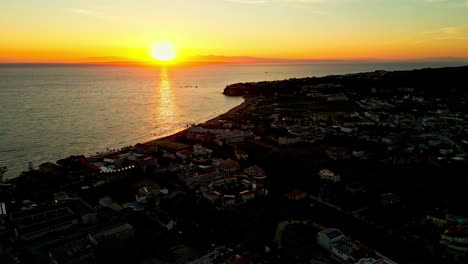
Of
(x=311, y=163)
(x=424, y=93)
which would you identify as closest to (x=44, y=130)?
(x=311, y=163)

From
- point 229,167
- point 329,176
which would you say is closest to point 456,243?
point 329,176

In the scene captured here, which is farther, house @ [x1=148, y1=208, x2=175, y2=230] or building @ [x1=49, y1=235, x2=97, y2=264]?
house @ [x1=148, y1=208, x2=175, y2=230]

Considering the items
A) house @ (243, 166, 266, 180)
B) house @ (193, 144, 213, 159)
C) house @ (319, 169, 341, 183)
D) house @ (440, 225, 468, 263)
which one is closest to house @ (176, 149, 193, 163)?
house @ (193, 144, 213, 159)

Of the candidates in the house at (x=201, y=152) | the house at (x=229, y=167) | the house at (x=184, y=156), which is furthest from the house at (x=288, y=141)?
the house at (x=184, y=156)

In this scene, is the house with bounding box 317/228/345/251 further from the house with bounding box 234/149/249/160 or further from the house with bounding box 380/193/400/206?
the house with bounding box 234/149/249/160

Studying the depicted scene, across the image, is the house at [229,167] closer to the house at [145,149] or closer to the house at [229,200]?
the house at [229,200]

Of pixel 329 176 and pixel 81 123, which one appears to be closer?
pixel 329 176

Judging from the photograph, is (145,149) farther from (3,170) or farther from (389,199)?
(389,199)

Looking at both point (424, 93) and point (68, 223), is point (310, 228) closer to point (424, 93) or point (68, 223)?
point (68, 223)
